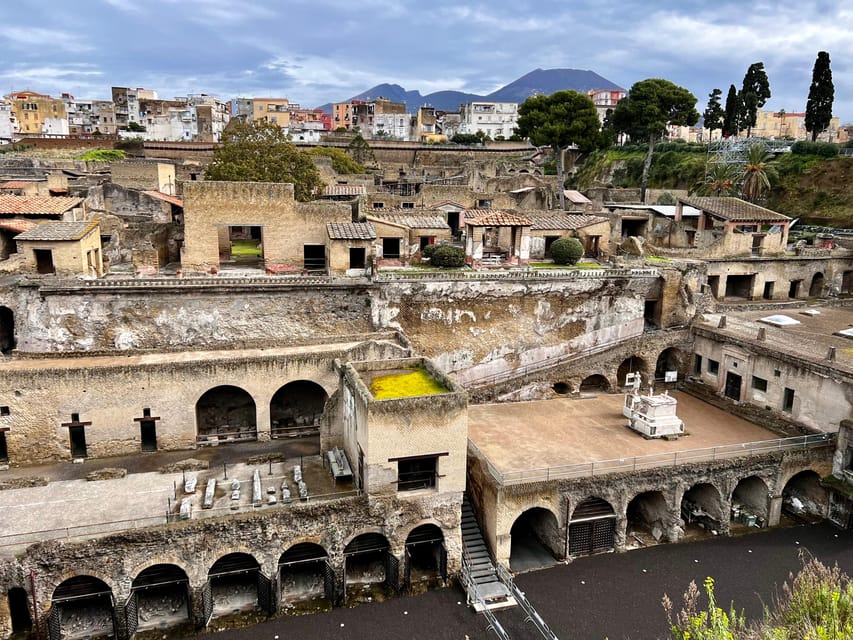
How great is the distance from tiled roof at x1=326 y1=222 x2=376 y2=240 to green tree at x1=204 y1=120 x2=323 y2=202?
1085 cm

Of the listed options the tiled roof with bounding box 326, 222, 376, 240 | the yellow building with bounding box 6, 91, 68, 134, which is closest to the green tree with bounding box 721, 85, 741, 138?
the tiled roof with bounding box 326, 222, 376, 240

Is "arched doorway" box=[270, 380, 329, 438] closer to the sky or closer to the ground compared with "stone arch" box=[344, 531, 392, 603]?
closer to the sky

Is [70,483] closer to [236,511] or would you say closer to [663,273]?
[236,511]

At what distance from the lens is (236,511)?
18.8 metres

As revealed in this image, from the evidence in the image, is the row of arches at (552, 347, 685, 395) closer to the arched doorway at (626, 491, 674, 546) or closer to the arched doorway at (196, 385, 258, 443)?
the arched doorway at (626, 491, 674, 546)

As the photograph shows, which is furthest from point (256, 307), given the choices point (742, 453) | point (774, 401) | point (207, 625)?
point (774, 401)

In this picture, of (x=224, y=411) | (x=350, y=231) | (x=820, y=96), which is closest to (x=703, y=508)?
(x=224, y=411)

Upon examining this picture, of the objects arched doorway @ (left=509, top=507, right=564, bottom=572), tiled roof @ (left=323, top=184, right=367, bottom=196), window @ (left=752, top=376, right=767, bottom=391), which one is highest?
tiled roof @ (left=323, top=184, right=367, bottom=196)

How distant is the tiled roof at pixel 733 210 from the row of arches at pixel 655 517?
2189cm

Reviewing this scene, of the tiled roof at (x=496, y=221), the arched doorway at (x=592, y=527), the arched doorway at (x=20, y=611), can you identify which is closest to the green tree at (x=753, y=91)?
the tiled roof at (x=496, y=221)

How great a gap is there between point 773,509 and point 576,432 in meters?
7.89

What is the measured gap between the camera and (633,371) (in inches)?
1302

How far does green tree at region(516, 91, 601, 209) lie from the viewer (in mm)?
55406

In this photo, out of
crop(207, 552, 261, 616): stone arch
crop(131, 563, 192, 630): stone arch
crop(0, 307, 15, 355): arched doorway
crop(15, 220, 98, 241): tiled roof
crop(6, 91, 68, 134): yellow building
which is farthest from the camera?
crop(6, 91, 68, 134): yellow building
